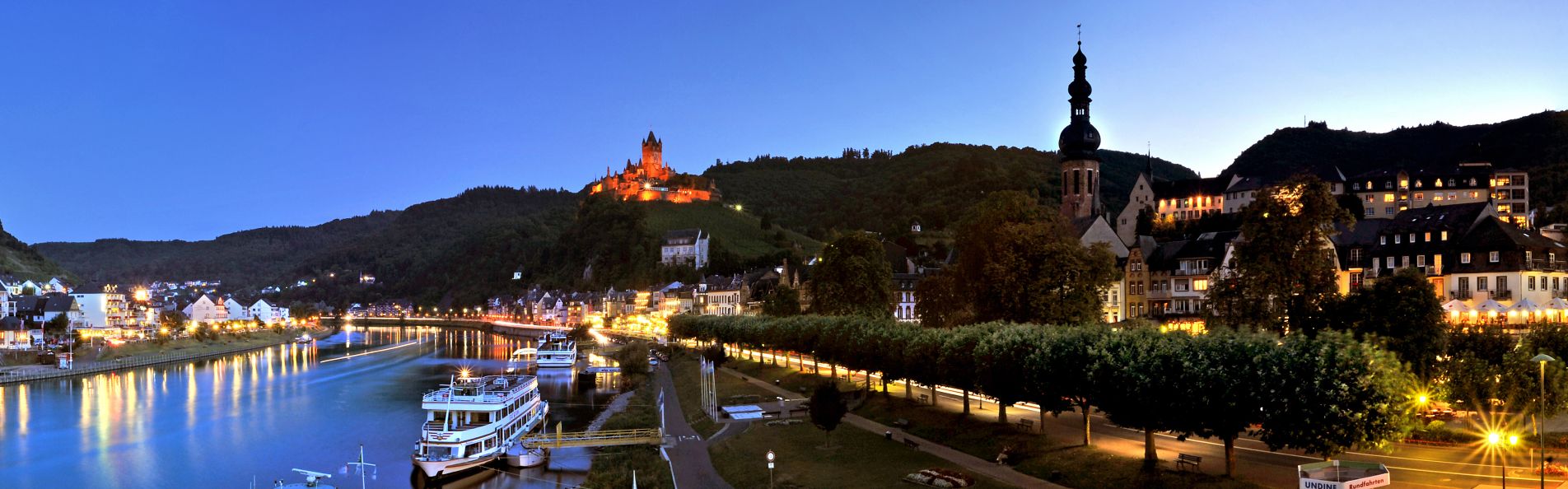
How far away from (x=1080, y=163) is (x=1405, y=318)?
65319 millimetres

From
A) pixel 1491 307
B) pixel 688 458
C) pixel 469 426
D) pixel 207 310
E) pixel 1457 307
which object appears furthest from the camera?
pixel 207 310

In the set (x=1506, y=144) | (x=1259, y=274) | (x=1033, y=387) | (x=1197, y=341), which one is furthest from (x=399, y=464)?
(x=1506, y=144)

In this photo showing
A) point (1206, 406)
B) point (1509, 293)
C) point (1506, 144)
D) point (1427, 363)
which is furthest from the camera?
point (1506, 144)

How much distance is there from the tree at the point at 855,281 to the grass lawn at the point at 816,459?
3226 centimetres

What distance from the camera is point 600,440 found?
50219 mm

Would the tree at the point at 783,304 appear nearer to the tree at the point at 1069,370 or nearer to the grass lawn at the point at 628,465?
the grass lawn at the point at 628,465

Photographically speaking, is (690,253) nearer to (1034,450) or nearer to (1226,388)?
(1034,450)

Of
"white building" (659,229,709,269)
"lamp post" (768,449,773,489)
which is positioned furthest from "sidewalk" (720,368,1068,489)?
"white building" (659,229,709,269)

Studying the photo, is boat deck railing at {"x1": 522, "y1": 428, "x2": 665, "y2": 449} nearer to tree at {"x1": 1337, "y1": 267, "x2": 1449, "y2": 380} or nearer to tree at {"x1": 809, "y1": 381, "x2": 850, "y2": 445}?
tree at {"x1": 809, "y1": 381, "x2": 850, "y2": 445}

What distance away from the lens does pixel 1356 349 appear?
92.9 feet

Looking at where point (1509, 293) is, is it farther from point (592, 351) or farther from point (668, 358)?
→ point (592, 351)

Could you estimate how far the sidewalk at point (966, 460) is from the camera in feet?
111

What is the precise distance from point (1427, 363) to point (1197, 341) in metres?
15.1

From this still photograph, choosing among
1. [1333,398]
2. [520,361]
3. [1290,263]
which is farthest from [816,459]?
[520,361]
